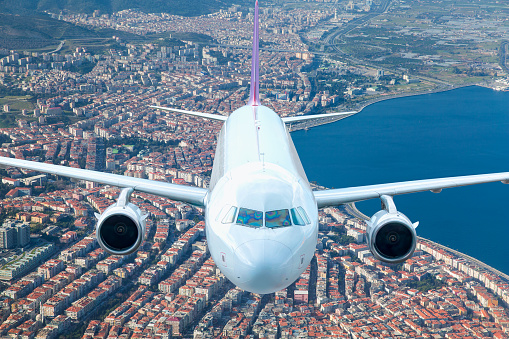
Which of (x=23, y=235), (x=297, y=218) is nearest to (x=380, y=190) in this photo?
(x=297, y=218)

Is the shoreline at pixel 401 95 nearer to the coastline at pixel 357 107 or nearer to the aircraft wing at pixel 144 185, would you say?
the coastline at pixel 357 107

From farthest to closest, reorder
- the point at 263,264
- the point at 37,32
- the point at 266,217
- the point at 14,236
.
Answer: the point at 37,32 → the point at 14,236 → the point at 266,217 → the point at 263,264

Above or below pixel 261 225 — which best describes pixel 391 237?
below

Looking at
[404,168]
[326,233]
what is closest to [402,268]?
[326,233]

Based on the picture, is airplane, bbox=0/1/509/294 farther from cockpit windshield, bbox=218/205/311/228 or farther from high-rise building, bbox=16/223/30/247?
high-rise building, bbox=16/223/30/247

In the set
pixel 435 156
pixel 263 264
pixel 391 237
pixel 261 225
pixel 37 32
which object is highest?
pixel 37 32

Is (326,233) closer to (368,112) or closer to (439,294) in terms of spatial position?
(439,294)

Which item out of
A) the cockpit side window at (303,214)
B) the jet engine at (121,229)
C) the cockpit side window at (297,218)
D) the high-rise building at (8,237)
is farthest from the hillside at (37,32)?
the cockpit side window at (297,218)

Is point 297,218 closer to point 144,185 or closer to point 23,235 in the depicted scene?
point 144,185

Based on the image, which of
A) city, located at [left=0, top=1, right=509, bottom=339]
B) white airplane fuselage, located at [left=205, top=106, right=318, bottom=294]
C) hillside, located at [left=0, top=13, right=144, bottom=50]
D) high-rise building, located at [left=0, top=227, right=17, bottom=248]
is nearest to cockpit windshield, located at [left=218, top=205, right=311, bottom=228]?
white airplane fuselage, located at [left=205, top=106, right=318, bottom=294]
